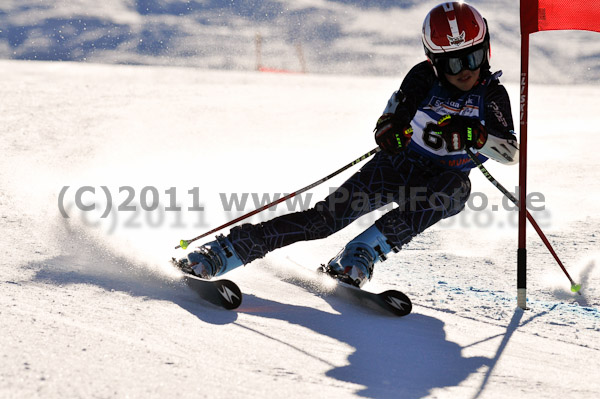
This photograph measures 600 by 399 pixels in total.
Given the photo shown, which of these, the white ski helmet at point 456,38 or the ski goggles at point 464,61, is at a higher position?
the white ski helmet at point 456,38

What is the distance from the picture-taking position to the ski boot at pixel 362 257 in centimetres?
365

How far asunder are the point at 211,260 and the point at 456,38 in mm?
1647

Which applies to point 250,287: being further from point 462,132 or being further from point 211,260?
point 462,132

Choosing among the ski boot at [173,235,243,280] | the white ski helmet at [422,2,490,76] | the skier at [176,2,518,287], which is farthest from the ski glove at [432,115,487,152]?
the ski boot at [173,235,243,280]

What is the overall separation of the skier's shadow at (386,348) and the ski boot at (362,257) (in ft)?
0.46

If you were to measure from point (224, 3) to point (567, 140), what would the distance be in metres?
23.2

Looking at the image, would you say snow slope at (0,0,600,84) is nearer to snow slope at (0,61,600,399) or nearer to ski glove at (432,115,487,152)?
snow slope at (0,61,600,399)

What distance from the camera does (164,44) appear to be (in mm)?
22391

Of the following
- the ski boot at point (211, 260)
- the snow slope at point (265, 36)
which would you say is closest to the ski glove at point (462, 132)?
the ski boot at point (211, 260)

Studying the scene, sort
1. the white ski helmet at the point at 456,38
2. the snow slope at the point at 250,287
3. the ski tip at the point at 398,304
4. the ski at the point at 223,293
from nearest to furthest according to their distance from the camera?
the snow slope at the point at 250,287 < the ski at the point at 223,293 < the ski tip at the point at 398,304 < the white ski helmet at the point at 456,38

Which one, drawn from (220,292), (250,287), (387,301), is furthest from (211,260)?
(387,301)

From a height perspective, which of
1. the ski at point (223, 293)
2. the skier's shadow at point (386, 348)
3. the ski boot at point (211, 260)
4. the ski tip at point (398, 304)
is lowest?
the skier's shadow at point (386, 348)

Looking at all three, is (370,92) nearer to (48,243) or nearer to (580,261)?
(580,261)

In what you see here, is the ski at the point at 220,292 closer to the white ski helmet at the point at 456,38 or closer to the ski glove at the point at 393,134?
the ski glove at the point at 393,134
